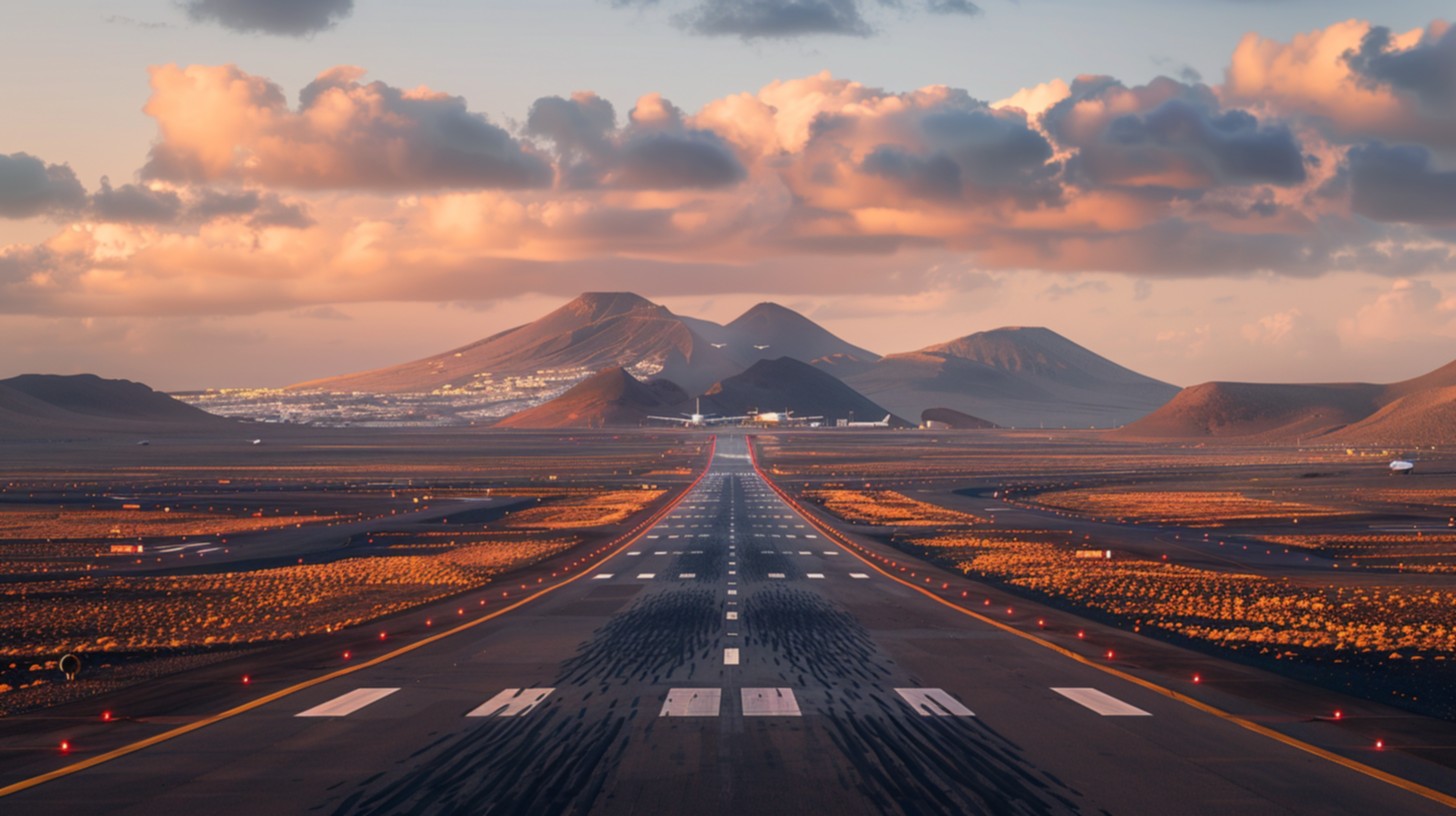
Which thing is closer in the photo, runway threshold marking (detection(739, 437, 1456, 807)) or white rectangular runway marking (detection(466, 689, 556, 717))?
runway threshold marking (detection(739, 437, 1456, 807))

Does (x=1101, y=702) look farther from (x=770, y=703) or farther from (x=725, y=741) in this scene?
(x=725, y=741)

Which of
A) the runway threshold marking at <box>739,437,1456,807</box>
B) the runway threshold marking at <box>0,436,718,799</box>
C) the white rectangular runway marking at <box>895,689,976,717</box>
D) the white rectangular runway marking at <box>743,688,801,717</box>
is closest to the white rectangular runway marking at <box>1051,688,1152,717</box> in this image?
the runway threshold marking at <box>739,437,1456,807</box>

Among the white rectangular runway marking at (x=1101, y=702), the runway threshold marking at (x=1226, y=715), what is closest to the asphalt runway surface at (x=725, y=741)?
the white rectangular runway marking at (x=1101, y=702)

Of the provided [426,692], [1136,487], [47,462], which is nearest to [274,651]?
[426,692]

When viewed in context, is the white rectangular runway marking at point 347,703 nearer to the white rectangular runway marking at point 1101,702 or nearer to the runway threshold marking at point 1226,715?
the runway threshold marking at point 1226,715

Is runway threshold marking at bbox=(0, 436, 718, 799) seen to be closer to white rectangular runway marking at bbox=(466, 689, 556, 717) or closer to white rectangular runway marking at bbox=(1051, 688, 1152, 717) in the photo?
white rectangular runway marking at bbox=(466, 689, 556, 717)

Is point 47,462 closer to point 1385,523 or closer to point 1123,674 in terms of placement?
point 1385,523
